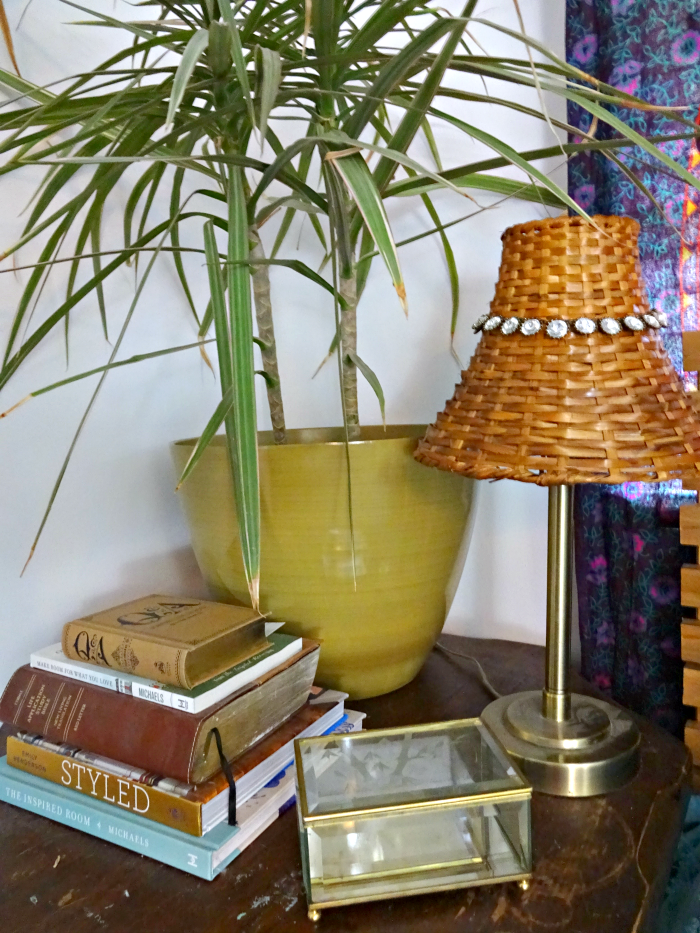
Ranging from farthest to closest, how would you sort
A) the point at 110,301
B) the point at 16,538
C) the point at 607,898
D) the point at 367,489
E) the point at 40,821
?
1. the point at 110,301
2. the point at 16,538
3. the point at 367,489
4. the point at 40,821
5. the point at 607,898

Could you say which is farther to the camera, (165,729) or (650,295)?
(650,295)

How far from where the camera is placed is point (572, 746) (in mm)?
635

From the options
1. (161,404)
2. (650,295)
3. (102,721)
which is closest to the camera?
(102,721)

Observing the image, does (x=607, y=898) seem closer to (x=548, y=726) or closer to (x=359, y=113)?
(x=548, y=726)

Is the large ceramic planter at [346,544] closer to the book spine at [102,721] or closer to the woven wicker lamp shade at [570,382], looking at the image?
the woven wicker lamp shade at [570,382]

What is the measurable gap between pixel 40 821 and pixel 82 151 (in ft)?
2.16

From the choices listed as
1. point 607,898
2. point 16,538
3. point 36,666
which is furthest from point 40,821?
point 607,898

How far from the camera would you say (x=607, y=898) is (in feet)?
1.61

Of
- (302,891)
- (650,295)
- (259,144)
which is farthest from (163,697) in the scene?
(650,295)

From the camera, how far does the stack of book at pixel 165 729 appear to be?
0.55 metres

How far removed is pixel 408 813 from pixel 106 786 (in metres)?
0.27

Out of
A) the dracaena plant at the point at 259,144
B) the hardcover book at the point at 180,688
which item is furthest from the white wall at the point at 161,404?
the hardcover book at the point at 180,688

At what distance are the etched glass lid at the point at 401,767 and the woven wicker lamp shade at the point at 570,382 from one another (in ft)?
0.75

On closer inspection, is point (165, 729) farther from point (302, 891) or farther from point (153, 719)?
point (302, 891)
